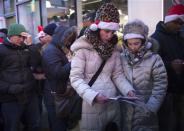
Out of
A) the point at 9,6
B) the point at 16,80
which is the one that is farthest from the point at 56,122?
the point at 9,6

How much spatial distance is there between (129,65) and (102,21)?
0.55 m

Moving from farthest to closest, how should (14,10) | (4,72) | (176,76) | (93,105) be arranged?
(14,10) < (4,72) < (176,76) < (93,105)

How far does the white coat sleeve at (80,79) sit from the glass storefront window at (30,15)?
7722 mm

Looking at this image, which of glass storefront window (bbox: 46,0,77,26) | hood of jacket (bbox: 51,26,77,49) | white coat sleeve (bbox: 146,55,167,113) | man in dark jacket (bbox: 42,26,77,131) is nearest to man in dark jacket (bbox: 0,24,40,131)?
man in dark jacket (bbox: 42,26,77,131)

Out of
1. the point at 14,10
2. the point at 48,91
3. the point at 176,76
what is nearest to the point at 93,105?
the point at 176,76

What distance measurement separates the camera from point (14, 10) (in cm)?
1362

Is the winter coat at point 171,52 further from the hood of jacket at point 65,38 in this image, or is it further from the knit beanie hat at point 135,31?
the hood of jacket at point 65,38

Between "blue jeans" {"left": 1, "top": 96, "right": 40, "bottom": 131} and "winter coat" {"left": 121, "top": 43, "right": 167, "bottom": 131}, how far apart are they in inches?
78.5

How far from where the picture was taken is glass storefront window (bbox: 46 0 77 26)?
30.7ft

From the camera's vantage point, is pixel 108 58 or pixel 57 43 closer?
pixel 108 58

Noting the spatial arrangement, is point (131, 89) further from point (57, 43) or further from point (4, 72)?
point (4, 72)

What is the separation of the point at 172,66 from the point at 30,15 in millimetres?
8363

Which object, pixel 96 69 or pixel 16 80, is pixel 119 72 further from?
pixel 16 80

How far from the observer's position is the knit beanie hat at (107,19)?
4.02 metres
